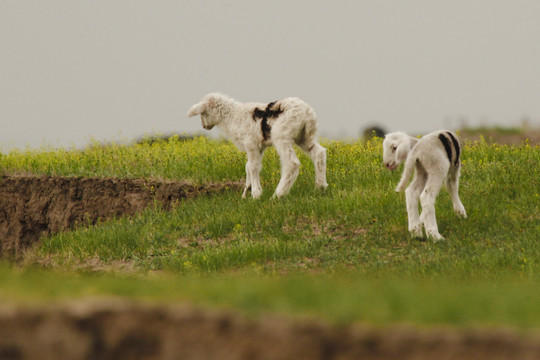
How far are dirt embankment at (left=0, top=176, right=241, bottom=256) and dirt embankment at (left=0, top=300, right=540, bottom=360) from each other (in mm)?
11398

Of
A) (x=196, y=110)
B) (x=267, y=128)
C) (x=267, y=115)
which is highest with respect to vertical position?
(x=196, y=110)

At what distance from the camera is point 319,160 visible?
14.4 m

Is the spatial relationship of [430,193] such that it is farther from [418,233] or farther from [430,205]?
[418,233]

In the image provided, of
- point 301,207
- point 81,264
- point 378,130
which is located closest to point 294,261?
point 301,207

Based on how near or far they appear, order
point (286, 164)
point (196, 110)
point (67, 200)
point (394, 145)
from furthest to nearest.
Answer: point (67, 200)
point (196, 110)
point (286, 164)
point (394, 145)

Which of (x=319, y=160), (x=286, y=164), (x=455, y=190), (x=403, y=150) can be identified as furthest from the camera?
(x=319, y=160)

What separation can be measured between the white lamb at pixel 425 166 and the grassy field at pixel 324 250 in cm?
46

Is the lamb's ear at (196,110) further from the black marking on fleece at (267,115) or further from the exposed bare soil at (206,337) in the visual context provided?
the exposed bare soil at (206,337)

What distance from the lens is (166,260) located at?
1191 centimetres

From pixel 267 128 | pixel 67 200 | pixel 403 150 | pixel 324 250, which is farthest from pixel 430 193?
pixel 67 200

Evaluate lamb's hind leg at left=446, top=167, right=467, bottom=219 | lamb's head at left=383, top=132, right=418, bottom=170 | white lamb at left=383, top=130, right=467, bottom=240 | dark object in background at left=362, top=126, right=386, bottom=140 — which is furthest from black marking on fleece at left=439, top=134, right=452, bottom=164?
dark object in background at left=362, top=126, right=386, bottom=140

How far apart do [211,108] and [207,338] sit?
11012 mm

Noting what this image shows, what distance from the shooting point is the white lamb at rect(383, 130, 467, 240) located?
1091cm

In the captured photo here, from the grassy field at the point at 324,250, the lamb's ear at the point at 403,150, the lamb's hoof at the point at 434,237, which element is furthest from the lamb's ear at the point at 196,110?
the lamb's hoof at the point at 434,237
